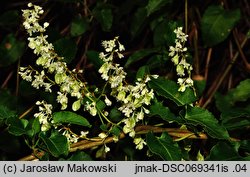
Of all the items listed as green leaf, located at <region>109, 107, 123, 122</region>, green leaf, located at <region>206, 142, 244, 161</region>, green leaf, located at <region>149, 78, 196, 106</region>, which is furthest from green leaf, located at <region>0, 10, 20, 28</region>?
green leaf, located at <region>206, 142, 244, 161</region>

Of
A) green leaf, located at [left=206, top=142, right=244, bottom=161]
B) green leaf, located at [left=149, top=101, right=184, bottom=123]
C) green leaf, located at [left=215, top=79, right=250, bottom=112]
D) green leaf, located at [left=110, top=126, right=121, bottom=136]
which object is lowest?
green leaf, located at [left=206, top=142, right=244, bottom=161]

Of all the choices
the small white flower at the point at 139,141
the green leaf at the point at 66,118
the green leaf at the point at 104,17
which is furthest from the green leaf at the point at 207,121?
the green leaf at the point at 104,17

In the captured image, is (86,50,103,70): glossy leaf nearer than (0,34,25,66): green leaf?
Yes

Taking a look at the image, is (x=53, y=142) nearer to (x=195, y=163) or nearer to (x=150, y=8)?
(x=195, y=163)

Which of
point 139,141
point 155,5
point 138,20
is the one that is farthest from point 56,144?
point 138,20

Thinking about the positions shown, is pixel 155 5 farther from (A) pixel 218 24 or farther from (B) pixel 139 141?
(B) pixel 139 141

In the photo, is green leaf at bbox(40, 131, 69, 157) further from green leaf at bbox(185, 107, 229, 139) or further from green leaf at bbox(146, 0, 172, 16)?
green leaf at bbox(146, 0, 172, 16)

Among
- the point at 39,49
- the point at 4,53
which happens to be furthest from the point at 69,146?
the point at 4,53
